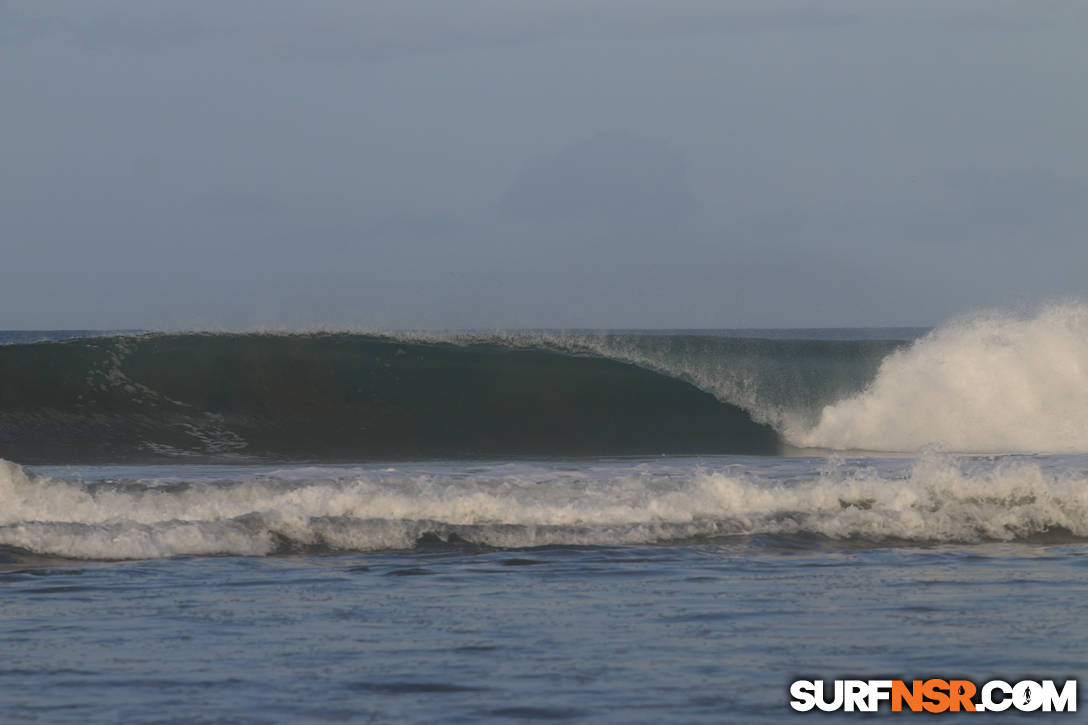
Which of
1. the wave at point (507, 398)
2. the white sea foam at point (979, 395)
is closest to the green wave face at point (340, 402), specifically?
the wave at point (507, 398)

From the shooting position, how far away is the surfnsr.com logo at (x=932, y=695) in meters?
4.49

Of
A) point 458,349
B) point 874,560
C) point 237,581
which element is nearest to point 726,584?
point 874,560

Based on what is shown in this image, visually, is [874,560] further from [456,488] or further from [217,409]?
[217,409]

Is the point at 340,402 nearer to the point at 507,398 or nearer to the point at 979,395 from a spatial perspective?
the point at 507,398

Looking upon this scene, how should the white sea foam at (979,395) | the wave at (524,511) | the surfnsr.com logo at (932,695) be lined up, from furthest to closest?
the white sea foam at (979,395) < the wave at (524,511) < the surfnsr.com logo at (932,695)

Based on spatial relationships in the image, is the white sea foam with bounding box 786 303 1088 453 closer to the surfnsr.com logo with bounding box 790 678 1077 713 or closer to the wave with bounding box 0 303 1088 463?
the wave with bounding box 0 303 1088 463

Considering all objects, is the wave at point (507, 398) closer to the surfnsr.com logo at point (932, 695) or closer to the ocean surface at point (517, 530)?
the ocean surface at point (517, 530)

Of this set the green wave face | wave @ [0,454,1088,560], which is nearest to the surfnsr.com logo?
wave @ [0,454,1088,560]

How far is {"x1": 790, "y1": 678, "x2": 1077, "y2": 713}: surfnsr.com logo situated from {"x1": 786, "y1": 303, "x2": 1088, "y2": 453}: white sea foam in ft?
34.3

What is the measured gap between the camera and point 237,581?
7031mm

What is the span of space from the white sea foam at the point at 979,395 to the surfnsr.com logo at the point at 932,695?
34.3ft

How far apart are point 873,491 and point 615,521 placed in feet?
6.45

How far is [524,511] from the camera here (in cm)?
895

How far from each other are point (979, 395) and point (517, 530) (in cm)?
913
